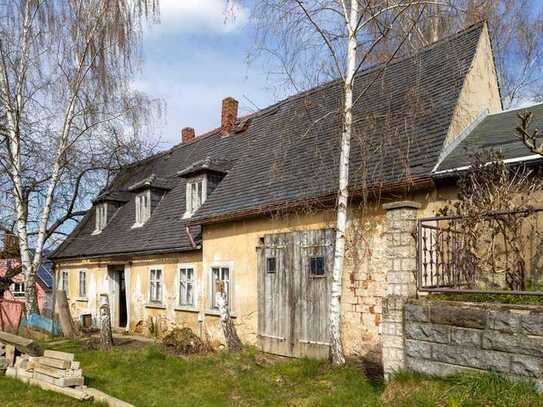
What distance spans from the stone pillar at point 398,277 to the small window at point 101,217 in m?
16.9

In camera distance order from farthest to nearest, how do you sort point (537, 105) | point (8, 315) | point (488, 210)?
point (8, 315)
point (537, 105)
point (488, 210)

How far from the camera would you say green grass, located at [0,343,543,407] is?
6.09m

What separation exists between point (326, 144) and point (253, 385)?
6.19m

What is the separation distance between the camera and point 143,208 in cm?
1917

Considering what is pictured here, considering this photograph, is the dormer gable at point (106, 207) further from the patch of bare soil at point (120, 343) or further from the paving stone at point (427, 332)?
the paving stone at point (427, 332)

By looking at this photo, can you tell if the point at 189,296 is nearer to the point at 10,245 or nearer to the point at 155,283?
the point at 155,283

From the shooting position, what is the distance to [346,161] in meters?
9.52

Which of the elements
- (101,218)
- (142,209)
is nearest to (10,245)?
(101,218)

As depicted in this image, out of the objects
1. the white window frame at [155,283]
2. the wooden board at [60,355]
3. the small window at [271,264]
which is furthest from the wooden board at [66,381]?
the white window frame at [155,283]

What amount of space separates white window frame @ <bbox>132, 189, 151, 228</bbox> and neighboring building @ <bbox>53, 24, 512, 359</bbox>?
0.30 feet

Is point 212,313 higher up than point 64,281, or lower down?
lower down

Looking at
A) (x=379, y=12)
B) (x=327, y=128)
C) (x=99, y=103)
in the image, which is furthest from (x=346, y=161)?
(x=99, y=103)

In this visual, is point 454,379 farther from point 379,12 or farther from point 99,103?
point 99,103

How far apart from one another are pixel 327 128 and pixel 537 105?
4830 millimetres
